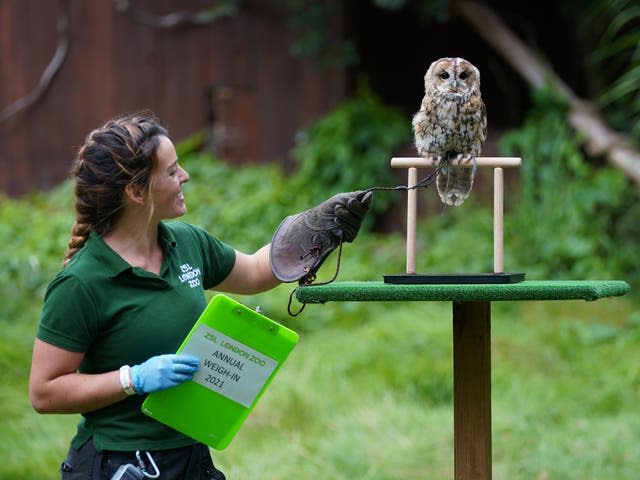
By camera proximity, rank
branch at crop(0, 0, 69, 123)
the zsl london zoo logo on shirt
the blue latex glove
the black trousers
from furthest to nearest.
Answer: branch at crop(0, 0, 69, 123)
the zsl london zoo logo on shirt
the black trousers
the blue latex glove

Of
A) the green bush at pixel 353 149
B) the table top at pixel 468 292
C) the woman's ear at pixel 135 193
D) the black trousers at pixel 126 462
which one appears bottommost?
the black trousers at pixel 126 462

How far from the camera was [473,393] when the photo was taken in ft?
7.68

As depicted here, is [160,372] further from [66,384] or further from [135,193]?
[135,193]

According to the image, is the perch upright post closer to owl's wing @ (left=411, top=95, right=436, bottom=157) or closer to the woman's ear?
owl's wing @ (left=411, top=95, right=436, bottom=157)

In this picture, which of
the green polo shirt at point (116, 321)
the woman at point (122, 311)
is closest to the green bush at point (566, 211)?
the woman at point (122, 311)

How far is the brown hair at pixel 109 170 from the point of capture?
2193 millimetres

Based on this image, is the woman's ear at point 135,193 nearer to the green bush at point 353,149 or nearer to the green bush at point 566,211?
the green bush at point 566,211

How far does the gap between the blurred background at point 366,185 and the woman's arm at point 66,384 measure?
5.82 ft

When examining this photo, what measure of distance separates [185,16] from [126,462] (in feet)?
19.9

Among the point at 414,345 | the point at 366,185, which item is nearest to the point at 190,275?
the point at 414,345

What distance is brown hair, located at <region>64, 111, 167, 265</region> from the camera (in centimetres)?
219

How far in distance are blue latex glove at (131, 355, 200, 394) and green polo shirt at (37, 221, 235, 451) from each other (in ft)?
0.31

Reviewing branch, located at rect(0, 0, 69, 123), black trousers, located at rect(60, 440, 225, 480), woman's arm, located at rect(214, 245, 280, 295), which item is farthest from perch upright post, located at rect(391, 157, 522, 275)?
branch, located at rect(0, 0, 69, 123)

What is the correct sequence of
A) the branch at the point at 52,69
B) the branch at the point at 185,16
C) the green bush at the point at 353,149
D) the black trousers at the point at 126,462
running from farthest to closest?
the branch at the point at 52,69 < the branch at the point at 185,16 < the green bush at the point at 353,149 < the black trousers at the point at 126,462
